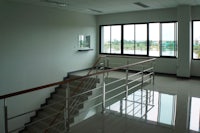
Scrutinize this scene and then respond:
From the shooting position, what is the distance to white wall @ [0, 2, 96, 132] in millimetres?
6648

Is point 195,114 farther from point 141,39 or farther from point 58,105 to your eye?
point 141,39

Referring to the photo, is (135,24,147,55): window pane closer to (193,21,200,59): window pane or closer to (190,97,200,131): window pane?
(193,21,200,59): window pane

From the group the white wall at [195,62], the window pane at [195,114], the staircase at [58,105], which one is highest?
the white wall at [195,62]

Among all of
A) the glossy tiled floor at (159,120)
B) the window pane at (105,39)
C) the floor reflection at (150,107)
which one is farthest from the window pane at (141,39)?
the glossy tiled floor at (159,120)

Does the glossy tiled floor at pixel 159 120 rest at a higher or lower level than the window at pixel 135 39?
lower

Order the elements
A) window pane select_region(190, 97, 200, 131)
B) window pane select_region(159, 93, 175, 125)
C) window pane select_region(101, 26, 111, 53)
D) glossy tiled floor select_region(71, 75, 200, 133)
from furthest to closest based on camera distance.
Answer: window pane select_region(101, 26, 111, 53) < window pane select_region(159, 93, 175, 125) < window pane select_region(190, 97, 200, 131) < glossy tiled floor select_region(71, 75, 200, 133)

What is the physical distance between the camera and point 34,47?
24.6 ft

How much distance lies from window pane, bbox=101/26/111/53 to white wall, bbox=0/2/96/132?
1.26 metres

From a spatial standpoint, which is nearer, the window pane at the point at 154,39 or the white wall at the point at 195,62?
the white wall at the point at 195,62

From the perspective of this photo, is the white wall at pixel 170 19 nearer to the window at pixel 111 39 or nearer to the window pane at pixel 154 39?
the window pane at pixel 154 39

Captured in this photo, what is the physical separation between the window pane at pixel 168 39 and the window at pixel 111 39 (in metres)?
2.21

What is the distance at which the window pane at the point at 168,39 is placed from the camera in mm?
8430

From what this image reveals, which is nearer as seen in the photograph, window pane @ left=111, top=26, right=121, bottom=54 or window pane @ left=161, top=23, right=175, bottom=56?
window pane @ left=161, top=23, right=175, bottom=56

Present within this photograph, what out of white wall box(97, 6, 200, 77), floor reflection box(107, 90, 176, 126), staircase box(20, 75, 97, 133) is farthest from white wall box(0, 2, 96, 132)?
floor reflection box(107, 90, 176, 126)
